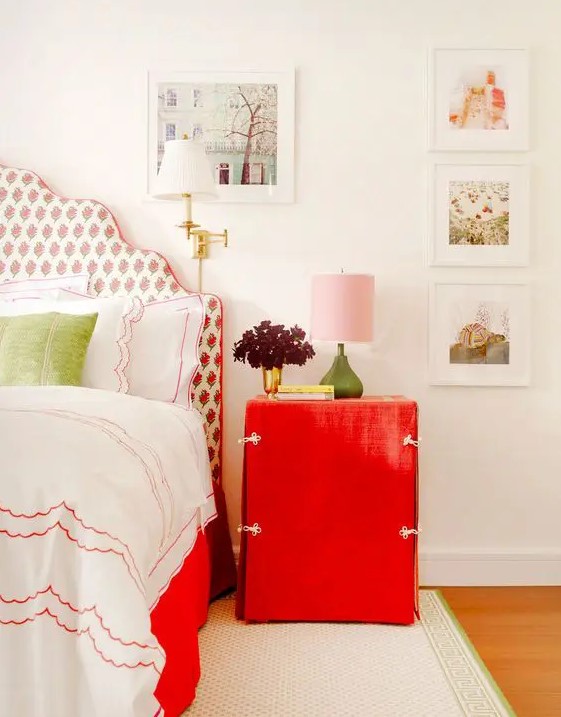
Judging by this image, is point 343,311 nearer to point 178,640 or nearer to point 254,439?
point 254,439

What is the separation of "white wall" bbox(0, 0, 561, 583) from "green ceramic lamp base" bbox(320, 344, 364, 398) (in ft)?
0.82

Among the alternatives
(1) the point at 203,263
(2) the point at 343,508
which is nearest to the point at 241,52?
(1) the point at 203,263

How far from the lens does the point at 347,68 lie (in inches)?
132

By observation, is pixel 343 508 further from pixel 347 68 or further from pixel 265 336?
pixel 347 68

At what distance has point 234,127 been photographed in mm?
3342

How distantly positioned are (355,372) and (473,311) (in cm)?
56

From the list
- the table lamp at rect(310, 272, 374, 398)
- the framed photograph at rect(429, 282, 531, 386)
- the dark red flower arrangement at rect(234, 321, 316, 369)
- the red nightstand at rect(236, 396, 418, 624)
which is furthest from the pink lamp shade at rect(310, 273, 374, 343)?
the framed photograph at rect(429, 282, 531, 386)

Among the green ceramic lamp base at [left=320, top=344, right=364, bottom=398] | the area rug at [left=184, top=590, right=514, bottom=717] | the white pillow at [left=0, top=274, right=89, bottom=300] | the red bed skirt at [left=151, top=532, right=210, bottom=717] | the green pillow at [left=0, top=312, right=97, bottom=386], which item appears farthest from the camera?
the white pillow at [left=0, top=274, right=89, bottom=300]

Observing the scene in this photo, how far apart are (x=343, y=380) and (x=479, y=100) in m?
1.35

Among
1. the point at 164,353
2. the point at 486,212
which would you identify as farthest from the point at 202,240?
the point at 486,212

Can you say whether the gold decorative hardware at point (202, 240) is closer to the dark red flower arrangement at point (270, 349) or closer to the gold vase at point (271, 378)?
the dark red flower arrangement at point (270, 349)

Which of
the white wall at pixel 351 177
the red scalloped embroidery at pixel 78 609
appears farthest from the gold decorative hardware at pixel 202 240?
the red scalloped embroidery at pixel 78 609

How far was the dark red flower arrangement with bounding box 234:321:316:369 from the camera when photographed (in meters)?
2.93

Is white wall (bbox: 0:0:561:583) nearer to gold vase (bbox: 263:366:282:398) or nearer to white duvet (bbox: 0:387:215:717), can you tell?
gold vase (bbox: 263:366:282:398)
